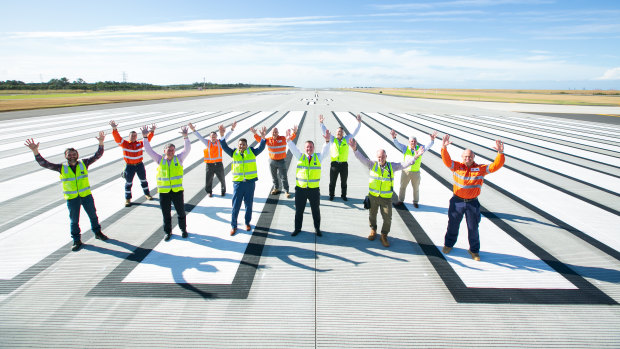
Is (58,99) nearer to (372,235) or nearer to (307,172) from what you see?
(307,172)

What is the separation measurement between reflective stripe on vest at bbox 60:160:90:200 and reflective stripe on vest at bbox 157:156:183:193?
1264mm

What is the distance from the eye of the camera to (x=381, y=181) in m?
5.44

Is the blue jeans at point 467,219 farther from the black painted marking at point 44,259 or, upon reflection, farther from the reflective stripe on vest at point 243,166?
the black painted marking at point 44,259

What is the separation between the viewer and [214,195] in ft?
27.2

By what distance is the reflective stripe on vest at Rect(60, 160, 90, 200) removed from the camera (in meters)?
5.30

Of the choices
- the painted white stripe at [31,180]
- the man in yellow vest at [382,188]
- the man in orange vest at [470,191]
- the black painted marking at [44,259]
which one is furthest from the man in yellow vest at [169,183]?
the painted white stripe at [31,180]

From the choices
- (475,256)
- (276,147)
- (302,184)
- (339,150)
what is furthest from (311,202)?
(475,256)

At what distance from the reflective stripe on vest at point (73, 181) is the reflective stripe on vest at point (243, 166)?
103 inches

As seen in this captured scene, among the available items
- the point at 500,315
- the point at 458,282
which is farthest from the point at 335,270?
the point at 500,315

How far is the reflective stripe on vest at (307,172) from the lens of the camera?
5727 mm

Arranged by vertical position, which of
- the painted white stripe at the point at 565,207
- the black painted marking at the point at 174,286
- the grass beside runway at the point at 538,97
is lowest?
the black painted marking at the point at 174,286

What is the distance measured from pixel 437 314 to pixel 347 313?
3.95ft

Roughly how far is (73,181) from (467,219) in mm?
7018

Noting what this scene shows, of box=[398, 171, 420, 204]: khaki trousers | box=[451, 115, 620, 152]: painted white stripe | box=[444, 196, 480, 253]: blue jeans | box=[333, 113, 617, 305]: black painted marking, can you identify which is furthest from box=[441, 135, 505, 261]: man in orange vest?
box=[451, 115, 620, 152]: painted white stripe
